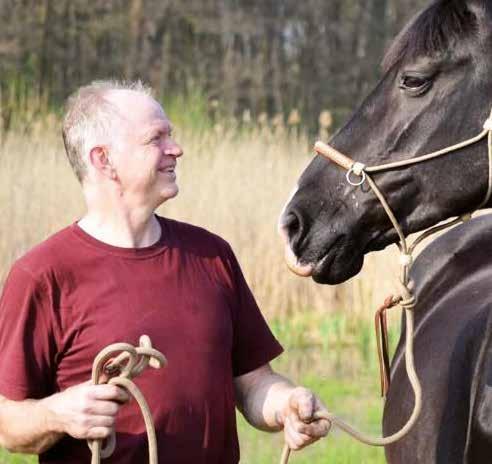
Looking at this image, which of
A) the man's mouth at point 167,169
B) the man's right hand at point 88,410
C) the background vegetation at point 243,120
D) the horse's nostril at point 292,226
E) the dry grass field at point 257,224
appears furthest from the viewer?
the background vegetation at point 243,120

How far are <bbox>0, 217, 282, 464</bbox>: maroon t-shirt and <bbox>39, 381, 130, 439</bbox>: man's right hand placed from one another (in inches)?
6.6

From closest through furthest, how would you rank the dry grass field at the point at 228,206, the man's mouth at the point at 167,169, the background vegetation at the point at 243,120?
the man's mouth at the point at 167,169 → the background vegetation at the point at 243,120 → the dry grass field at the point at 228,206

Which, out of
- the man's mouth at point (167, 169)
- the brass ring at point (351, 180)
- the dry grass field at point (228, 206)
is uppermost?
the dry grass field at point (228, 206)

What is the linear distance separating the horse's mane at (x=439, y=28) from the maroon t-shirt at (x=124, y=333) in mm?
773

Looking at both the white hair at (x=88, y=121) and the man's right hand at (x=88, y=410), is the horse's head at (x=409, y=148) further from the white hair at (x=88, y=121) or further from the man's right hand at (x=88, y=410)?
the man's right hand at (x=88, y=410)

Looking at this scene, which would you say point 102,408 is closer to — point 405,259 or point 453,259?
point 405,259

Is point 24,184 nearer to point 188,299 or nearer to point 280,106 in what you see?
point 188,299

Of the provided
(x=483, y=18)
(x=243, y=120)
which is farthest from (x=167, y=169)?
(x=243, y=120)

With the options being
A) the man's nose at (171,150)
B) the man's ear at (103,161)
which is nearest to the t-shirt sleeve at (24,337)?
the man's ear at (103,161)

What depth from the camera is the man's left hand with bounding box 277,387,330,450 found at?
274 centimetres

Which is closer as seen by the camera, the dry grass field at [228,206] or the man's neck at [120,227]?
the man's neck at [120,227]

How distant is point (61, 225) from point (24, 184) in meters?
0.43

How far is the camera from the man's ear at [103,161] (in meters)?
2.88

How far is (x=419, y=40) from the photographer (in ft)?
9.64
